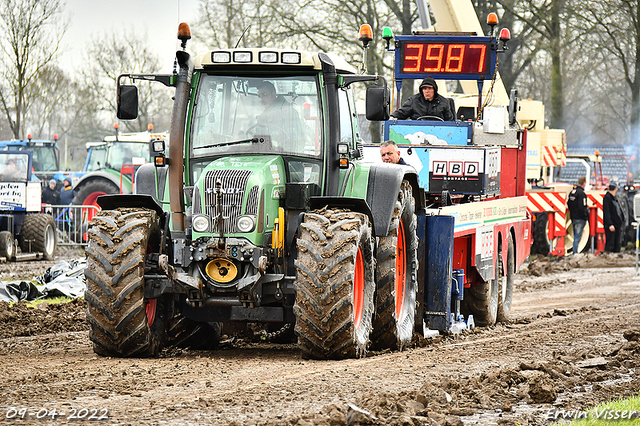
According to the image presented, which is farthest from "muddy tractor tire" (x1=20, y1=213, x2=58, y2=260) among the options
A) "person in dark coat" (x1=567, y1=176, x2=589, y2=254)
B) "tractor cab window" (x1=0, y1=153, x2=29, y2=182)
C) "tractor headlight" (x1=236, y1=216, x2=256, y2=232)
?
"tractor headlight" (x1=236, y1=216, x2=256, y2=232)

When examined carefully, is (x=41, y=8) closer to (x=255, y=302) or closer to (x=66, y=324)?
(x=66, y=324)

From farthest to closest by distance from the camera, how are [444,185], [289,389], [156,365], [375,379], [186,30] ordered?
1. [444,185]
2. [186,30]
3. [156,365]
4. [375,379]
5. [289,389]

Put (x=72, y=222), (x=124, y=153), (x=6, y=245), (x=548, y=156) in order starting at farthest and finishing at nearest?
(x=124, y=153) < (x=548, y=156) < (x=72, y=222) < (x=6, y=245)

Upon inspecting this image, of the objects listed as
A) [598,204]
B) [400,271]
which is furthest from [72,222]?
[400,271]

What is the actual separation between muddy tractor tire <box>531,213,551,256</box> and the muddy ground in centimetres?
1132

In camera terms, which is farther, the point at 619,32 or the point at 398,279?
the point at 619,32

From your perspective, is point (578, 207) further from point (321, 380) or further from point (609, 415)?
point (609, 415)

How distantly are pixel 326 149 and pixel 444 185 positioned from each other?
3826mm

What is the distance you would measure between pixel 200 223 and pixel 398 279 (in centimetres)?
242

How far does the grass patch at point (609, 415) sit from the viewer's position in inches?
229

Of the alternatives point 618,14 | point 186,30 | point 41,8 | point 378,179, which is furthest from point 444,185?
point 618,14

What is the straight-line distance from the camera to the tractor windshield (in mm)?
8531

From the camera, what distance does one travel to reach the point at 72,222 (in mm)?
23891

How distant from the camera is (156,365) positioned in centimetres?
768
